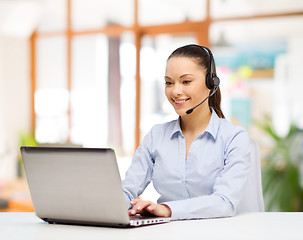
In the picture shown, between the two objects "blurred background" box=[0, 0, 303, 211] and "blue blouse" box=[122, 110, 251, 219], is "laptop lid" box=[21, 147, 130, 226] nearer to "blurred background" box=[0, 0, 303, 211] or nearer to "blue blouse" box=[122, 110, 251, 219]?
"blue blouse" box=[122, 110, 251, 219]

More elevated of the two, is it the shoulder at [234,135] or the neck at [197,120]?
the neck at [197,120]

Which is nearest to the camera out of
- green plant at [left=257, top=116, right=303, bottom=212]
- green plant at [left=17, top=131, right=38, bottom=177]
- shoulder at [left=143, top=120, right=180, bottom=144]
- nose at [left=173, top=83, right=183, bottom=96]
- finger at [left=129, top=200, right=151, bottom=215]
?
finger at [left=129, top=200, right=151, bottom=215]

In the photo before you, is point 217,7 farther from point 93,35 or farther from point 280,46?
point 93,35

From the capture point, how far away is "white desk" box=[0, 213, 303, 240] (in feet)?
3.72

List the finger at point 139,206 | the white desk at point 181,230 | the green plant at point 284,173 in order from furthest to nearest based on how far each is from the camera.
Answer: the green plant at point 284,173 < the finger at point 139,206 < the white desk at point 181,230

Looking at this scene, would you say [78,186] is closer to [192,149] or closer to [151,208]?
[151,208]

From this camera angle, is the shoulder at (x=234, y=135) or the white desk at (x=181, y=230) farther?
the shoulder at (x=234, y=135)

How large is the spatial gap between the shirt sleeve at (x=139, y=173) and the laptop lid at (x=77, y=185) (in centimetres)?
37

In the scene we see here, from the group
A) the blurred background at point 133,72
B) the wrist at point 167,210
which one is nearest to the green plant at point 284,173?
the blurred background at point 133,72

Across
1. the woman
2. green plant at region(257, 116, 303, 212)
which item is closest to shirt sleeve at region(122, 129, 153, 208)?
the woman

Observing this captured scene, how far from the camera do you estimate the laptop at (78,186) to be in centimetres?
117

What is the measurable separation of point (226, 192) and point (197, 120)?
1.03 feet

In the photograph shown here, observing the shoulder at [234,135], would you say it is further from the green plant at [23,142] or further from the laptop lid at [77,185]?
the green plant at [23,142]

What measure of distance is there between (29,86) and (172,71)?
5184 millimetres
